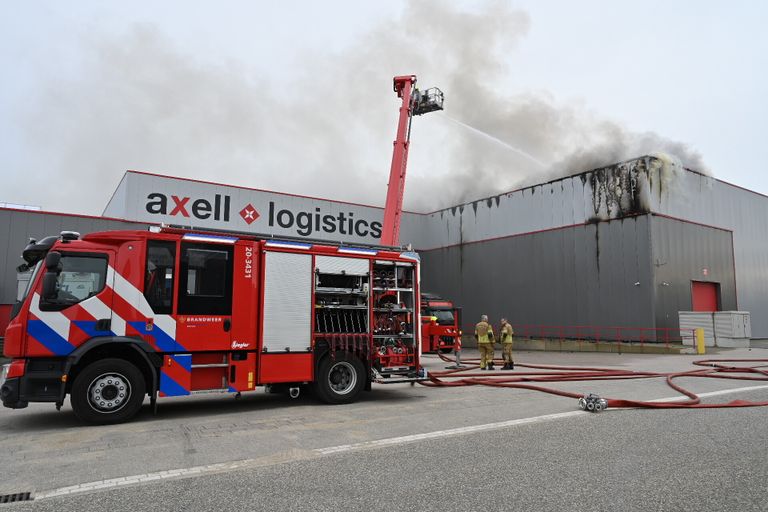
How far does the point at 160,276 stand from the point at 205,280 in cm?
64

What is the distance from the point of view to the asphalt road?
Result: 13.9 feet

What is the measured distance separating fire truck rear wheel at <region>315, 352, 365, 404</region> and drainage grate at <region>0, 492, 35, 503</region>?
15.9 feet

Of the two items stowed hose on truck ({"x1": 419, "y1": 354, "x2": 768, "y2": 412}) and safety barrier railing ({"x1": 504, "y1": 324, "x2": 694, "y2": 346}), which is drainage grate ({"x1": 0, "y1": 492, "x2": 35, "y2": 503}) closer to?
stowed hose on truck ({"x1": 419, "y1": 354, "x2": 768, "y2": 412})

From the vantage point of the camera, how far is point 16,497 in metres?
4.39

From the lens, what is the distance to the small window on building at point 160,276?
25.6 feet

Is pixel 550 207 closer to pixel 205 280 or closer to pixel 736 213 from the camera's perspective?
pixel 736 213

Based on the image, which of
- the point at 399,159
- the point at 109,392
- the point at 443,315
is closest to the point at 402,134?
the point at 399,159

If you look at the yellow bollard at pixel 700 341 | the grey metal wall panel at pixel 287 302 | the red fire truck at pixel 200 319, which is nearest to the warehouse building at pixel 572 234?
the yellow bollard at pixel 700 341

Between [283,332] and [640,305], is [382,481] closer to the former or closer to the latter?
[283,332]

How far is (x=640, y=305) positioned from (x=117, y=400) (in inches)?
845

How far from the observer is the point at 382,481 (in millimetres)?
4672

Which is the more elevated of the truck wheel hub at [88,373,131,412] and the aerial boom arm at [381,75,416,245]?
the aerial boom arm at [381,75,416,245]

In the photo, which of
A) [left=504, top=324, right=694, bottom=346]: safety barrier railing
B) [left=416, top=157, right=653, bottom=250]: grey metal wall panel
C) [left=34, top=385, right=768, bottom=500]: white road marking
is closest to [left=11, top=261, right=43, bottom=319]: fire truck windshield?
[left=34, top=385, right=768, bottom=500]: white road marking

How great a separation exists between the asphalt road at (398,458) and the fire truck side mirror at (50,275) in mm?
1805
